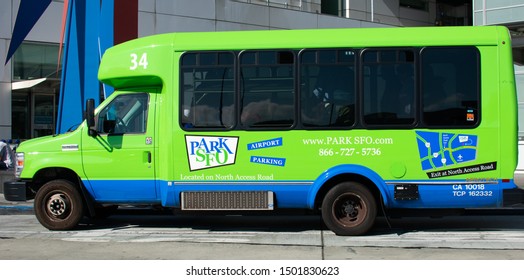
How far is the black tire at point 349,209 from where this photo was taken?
9062 mm

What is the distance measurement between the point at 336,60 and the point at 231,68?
154 cm

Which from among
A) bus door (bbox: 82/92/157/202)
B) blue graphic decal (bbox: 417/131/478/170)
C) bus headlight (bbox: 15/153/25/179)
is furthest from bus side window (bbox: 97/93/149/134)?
blue graphic decal (bbox: 417/131/478/170)

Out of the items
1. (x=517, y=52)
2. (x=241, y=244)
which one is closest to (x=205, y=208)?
(x=241, y=244)

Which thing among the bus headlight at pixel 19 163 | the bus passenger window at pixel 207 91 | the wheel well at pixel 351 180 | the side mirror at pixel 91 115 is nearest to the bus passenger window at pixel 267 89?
the bus passenger window at pixel 207 91

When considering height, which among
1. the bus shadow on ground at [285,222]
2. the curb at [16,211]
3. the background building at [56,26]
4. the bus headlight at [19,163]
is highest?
the background building at [56,26]

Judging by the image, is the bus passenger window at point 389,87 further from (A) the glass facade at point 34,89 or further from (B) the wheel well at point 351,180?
(A) the glass facade at point 34,89

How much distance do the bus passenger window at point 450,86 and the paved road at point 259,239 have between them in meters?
1.73

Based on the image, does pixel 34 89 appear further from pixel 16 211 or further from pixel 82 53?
pixel 16 211

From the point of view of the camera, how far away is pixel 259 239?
9.09m

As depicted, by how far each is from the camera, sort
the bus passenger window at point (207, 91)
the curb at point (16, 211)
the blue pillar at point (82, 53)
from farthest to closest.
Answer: the blue pillar at point (82, 53) < the curb at point (16, 211) < the bus passenger window at point (207, 91)

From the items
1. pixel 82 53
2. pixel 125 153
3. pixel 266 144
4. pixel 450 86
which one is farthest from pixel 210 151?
pixel 82 53

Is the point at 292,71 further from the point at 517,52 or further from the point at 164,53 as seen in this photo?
the point at 517,52

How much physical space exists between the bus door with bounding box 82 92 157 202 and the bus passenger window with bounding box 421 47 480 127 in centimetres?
406

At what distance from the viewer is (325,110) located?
361 inches
